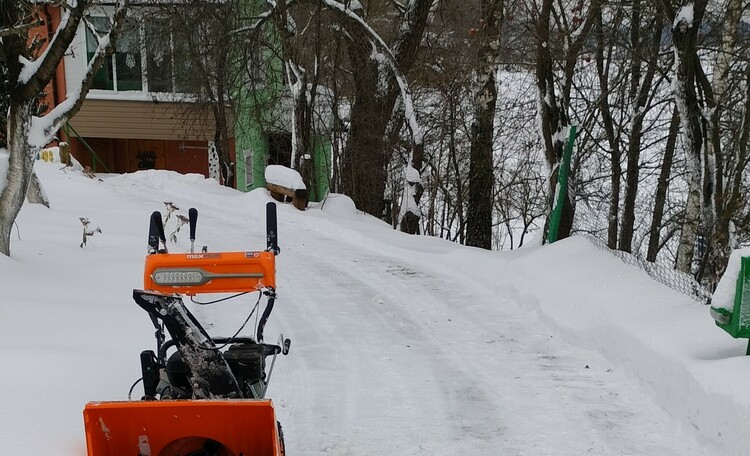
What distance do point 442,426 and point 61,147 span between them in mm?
18376

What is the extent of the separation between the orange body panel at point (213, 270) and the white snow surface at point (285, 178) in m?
10.6

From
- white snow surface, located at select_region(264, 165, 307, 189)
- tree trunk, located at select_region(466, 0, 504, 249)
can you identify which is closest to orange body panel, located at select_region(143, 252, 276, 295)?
tree trunk, located at select_region(466, 0, 504, 249)

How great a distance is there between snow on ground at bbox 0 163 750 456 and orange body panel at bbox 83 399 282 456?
0.61 metres

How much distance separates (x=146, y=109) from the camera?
2442 cm

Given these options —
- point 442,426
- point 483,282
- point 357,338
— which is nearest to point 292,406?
point 442,426

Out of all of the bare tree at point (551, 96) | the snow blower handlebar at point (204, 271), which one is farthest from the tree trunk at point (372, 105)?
the snow blower handlebar at point (204, 271)

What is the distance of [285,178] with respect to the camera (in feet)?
49.6

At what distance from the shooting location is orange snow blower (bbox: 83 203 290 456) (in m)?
3.51

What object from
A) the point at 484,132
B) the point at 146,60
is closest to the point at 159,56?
the point at 146,60

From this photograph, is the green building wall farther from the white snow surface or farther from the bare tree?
the bare tree

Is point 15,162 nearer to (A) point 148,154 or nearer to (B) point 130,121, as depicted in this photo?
(B) point 130,121

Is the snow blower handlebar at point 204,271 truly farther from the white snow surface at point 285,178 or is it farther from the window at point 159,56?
the window at point 159,56

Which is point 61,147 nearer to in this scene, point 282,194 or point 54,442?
point 282,194

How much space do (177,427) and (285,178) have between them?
1172 centimetres
